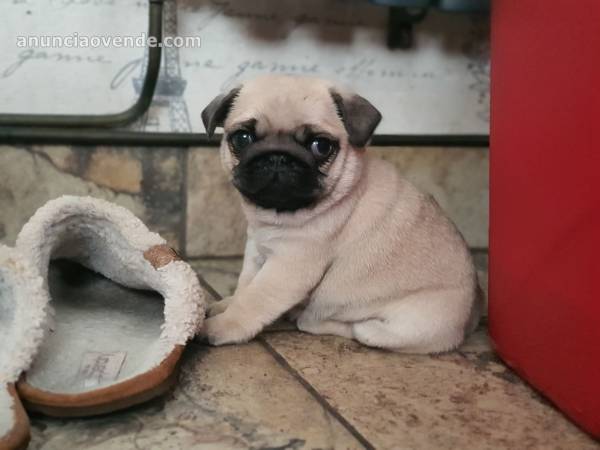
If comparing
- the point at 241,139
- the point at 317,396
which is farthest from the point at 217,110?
the point at 317,396

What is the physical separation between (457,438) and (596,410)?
0.59ft

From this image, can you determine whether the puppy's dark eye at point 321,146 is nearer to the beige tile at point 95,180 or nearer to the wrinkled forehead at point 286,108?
the wrinkled forehead at point 286,108

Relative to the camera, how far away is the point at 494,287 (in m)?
1.15

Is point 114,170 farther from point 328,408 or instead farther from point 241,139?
point 328,408

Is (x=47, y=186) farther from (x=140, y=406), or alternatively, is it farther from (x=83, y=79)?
(x=140, y=406)

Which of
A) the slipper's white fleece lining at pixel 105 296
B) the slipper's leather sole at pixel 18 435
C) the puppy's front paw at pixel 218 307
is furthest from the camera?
the puppy's front paw at pixel 218 307

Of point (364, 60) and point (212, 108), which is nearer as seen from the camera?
point (212, 108)

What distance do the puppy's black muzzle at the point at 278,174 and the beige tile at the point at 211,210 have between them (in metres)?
0.49

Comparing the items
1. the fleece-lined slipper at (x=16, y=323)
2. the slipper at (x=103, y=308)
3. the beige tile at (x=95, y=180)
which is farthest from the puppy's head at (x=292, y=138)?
the beige tile at (x=95, y=180)

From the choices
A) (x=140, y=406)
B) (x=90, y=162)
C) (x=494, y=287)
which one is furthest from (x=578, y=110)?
(x=90, y=162)

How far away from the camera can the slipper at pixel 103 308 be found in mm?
896

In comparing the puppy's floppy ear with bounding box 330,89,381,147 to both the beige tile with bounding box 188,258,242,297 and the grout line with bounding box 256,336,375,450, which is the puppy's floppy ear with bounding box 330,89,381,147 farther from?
the beige tile with bounding box 188,258,242,297

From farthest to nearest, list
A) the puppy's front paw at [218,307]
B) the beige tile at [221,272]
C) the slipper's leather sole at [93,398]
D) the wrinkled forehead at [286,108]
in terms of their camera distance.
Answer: the beige tile at [221,272], the puppy's front paw at [218,307], the wrinkled forehead at [286,108], the slipper's leather sole at [93,398]

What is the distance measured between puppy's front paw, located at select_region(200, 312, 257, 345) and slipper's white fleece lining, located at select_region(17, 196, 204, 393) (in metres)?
0.07
